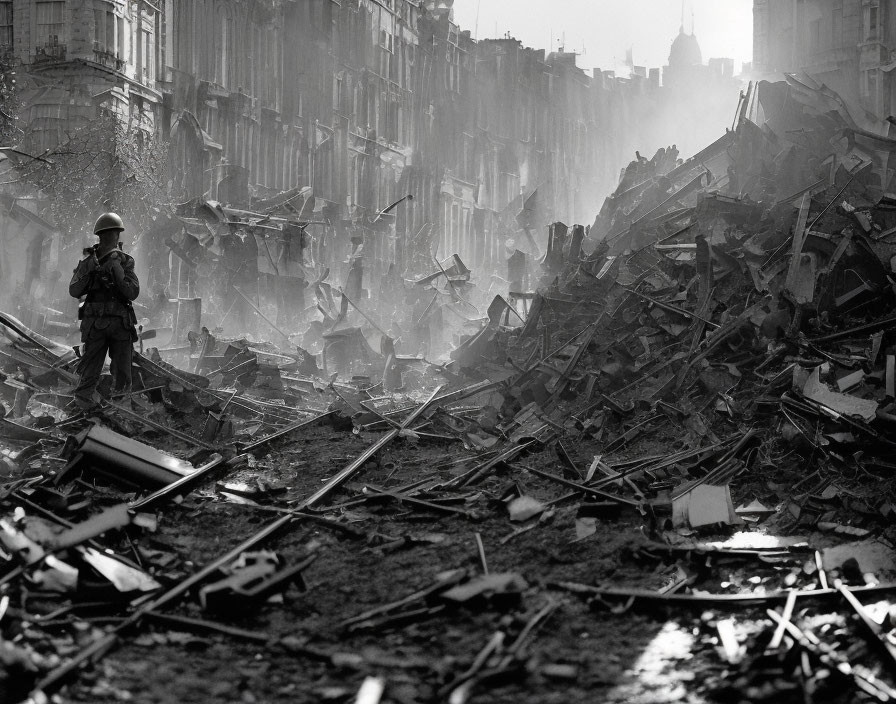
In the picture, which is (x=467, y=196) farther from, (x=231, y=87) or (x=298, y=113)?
(x=231, y=87)

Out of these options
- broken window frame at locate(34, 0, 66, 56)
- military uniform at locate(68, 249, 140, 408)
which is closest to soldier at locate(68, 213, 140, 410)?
military uniform at locate(68, 249, 140, 408)

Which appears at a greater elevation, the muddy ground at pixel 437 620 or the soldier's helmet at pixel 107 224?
the soldier's helmet at pixel 107 224

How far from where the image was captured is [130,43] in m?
29.3

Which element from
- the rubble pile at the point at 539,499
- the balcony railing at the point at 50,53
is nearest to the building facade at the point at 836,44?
the rubble pile at the point at 539,499

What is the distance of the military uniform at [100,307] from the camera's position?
29.2 ft

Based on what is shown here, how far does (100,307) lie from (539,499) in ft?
16.9

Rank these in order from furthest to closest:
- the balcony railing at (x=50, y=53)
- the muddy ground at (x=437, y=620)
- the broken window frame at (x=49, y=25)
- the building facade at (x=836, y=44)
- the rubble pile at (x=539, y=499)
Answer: the building facade at (x=836, y=44) → the broken window frame at (x=49, y=25) → the balcony railing at (x=50, y=53) → the rubble pile at (x=539, y=499) → the muddy ground at (x=437, y=620)

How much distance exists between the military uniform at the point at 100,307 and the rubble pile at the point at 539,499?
1.79ft

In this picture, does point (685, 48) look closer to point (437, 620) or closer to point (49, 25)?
point (49, 25)

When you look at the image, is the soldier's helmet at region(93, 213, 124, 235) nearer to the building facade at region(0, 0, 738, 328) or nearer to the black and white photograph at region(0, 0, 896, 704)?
the black and white photograph at region(0, 0, 896, 704)

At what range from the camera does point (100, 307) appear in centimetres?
895

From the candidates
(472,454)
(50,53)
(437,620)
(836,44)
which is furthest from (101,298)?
(836,44)

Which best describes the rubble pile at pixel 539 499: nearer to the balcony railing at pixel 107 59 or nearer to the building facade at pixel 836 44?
the balcony railing at pixel 107 59

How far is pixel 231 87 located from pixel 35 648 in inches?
1379
